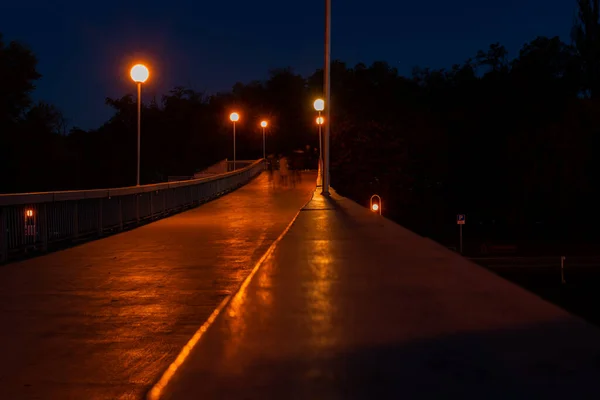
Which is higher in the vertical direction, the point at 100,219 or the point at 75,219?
the point at 75,219

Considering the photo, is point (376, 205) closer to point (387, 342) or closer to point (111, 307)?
point (111, 307)

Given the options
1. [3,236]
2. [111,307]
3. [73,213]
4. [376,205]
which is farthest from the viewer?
[376,205]

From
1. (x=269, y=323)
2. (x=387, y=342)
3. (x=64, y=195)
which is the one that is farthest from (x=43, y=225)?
(x=387, y=342)

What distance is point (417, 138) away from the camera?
275 ft

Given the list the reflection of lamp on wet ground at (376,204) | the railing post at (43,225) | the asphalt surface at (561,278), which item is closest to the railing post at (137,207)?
the railing post at (43,225)

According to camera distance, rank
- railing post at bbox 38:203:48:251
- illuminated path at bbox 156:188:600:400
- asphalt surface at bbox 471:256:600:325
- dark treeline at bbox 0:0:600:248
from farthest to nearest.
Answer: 1. dark treeline at bbox 0:0:600:248
2. asphalt surface at bbox 471:256:600:325
3. railing post at bbox 38:203:48:251
4. illuminated path at bbox 156:188:600:400

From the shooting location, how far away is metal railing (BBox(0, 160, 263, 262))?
559 inches

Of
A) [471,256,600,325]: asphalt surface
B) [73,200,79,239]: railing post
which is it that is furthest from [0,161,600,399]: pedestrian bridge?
[471,256,600,325]: asphalt surface

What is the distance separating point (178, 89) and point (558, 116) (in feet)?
266

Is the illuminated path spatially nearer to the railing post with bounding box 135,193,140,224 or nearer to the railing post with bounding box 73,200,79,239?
the railing post with bounding box 73,200,79,239

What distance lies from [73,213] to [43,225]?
190 centimetres

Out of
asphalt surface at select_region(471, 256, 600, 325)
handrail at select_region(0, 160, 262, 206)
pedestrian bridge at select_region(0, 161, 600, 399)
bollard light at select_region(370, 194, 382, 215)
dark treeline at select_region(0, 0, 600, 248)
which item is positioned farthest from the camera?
dark treeline at select_region(0, 0, 600, 248)

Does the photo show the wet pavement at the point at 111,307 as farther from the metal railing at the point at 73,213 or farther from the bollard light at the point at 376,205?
the bollard light at the point at 376,205

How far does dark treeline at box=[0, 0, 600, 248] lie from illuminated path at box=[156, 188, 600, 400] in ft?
171
